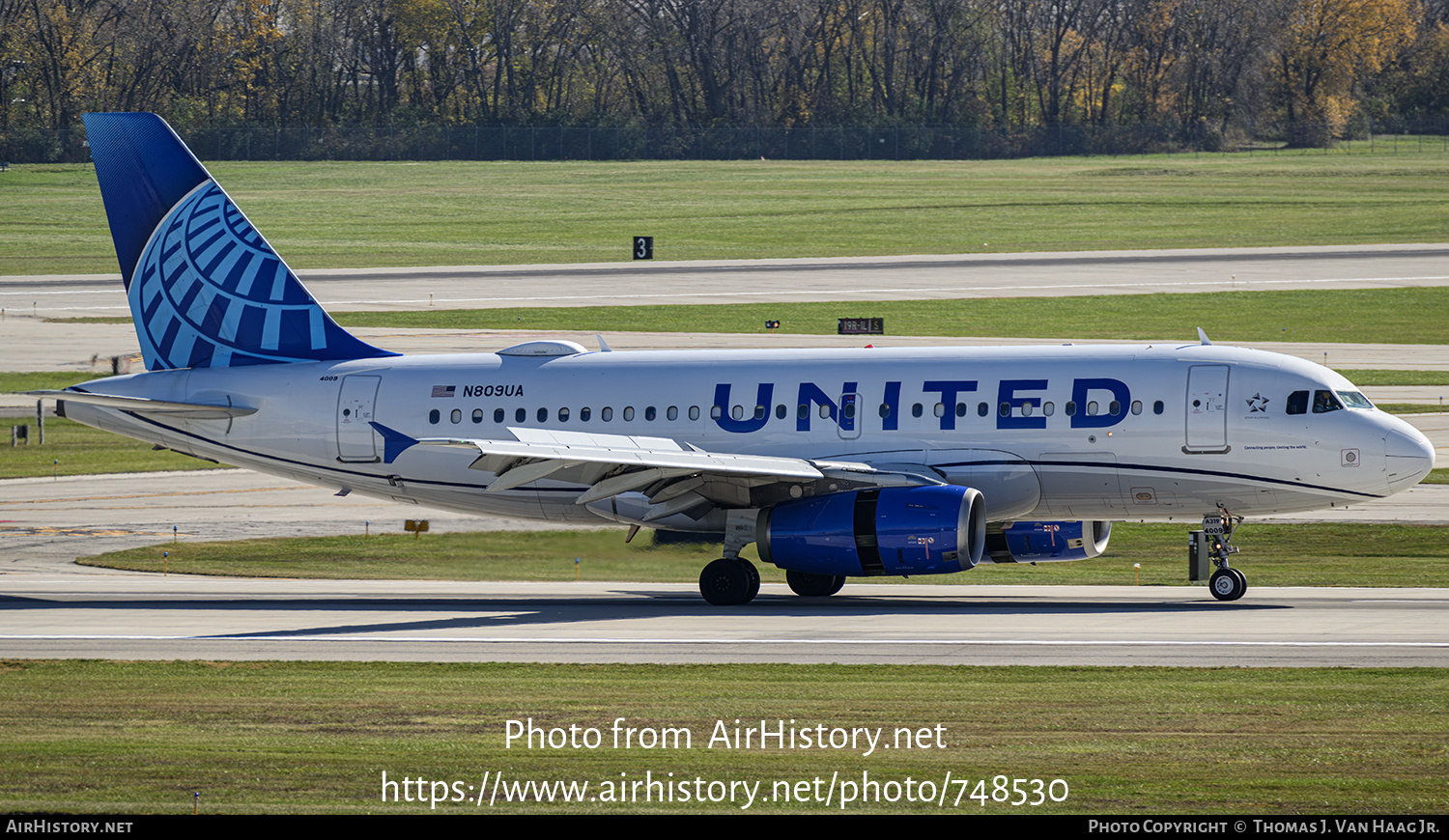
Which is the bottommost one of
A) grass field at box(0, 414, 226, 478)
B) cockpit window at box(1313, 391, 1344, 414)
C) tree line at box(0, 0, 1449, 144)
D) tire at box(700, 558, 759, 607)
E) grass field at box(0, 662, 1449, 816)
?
grass field at box(0, 414, 226, 478)

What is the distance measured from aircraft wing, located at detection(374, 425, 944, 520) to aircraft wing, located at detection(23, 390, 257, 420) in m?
7.15

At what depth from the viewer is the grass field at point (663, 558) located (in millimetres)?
35281

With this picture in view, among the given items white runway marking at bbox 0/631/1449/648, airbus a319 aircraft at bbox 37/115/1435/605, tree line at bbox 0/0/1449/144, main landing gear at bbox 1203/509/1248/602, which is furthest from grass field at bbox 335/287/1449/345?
tree line at bbox 0/0/1449/144

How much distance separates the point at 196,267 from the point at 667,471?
1354 centimetres

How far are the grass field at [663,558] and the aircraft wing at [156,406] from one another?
3.95 meters

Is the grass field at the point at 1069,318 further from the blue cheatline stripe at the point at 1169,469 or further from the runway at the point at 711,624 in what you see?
the blue cheatline stripe at the point at 1169,469

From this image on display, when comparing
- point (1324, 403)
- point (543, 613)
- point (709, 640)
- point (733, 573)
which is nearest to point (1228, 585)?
point (1324, 403)

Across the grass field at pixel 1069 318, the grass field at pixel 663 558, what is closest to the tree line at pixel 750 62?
the grass field at pixel 1069 318

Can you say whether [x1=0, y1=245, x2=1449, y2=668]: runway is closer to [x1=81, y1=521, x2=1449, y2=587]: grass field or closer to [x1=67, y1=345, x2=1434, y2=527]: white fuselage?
[x1=81, y1=521, x2=1449, y2=587]: grass field

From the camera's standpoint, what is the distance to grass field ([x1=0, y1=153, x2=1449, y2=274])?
10869cm

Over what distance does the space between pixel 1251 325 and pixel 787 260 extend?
33.9m

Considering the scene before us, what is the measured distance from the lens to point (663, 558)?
35.7m

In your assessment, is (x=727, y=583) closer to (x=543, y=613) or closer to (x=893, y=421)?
(x=543, y=613)

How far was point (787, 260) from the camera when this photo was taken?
102500 mm
